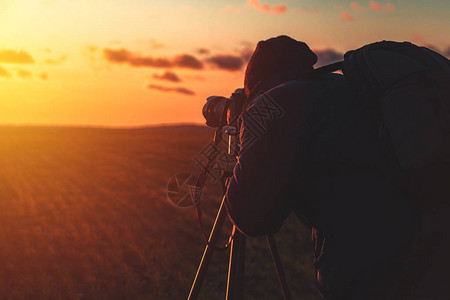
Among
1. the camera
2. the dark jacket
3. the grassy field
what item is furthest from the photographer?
the grassy field

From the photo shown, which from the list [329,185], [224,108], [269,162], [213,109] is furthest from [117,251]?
[329,185]

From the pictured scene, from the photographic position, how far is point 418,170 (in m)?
1.56

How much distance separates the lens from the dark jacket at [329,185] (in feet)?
5.38

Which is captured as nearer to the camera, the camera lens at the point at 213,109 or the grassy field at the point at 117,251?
the camera lens at the point at 213,109

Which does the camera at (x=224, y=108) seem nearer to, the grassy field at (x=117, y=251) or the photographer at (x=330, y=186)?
the photographer at (x=330, y=186)

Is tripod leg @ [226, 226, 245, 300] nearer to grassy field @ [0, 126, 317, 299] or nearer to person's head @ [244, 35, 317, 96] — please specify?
person's head @ [244, 35, 317, 96]

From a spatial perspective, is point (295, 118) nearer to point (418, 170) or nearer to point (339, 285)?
point (418, 170)

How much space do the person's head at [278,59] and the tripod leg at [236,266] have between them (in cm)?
107

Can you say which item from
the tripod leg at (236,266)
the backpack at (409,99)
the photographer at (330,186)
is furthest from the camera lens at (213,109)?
the backpack at (409,99)

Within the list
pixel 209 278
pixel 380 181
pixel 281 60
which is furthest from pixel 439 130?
pixel 209 278

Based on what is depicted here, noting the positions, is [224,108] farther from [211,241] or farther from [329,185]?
[329,185]

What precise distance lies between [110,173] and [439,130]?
1760cm

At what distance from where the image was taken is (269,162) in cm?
175

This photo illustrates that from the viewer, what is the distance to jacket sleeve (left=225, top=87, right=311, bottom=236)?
1.73 meters
